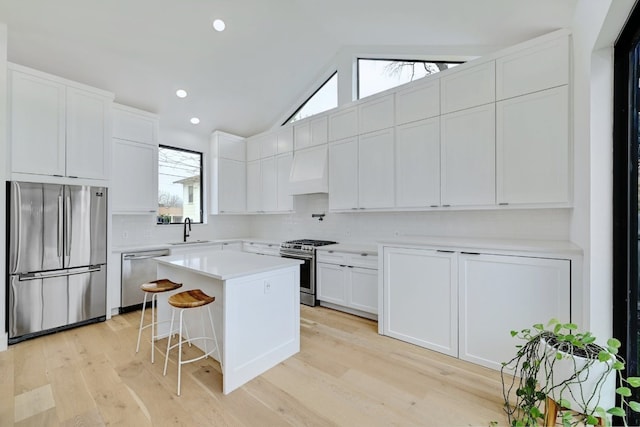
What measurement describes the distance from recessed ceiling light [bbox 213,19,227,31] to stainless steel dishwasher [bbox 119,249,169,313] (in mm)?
3104

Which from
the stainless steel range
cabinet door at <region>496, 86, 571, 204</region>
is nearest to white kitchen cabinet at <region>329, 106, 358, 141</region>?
the stainless steel range

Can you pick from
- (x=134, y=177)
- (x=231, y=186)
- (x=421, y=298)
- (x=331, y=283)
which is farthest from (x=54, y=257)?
(x=421, y=298)

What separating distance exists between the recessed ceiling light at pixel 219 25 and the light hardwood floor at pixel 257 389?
373 cm

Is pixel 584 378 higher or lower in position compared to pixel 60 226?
lower

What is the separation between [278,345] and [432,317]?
1.48 m

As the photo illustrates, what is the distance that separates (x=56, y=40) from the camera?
10.4 feet

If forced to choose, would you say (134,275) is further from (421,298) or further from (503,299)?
(503,299)

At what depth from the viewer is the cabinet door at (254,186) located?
5371 millimetres

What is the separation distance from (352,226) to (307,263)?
0.90 metres

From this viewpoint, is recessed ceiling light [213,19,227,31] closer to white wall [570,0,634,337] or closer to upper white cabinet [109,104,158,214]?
upper white cabinet [109,104,158,214]

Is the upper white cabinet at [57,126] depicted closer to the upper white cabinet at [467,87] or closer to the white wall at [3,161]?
the white wall at [3,161]

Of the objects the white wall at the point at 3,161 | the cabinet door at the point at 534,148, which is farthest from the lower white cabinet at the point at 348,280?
the white wall at the point at 3,161

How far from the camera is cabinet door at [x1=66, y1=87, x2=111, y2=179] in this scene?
3334 millimetres

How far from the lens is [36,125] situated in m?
3.09
